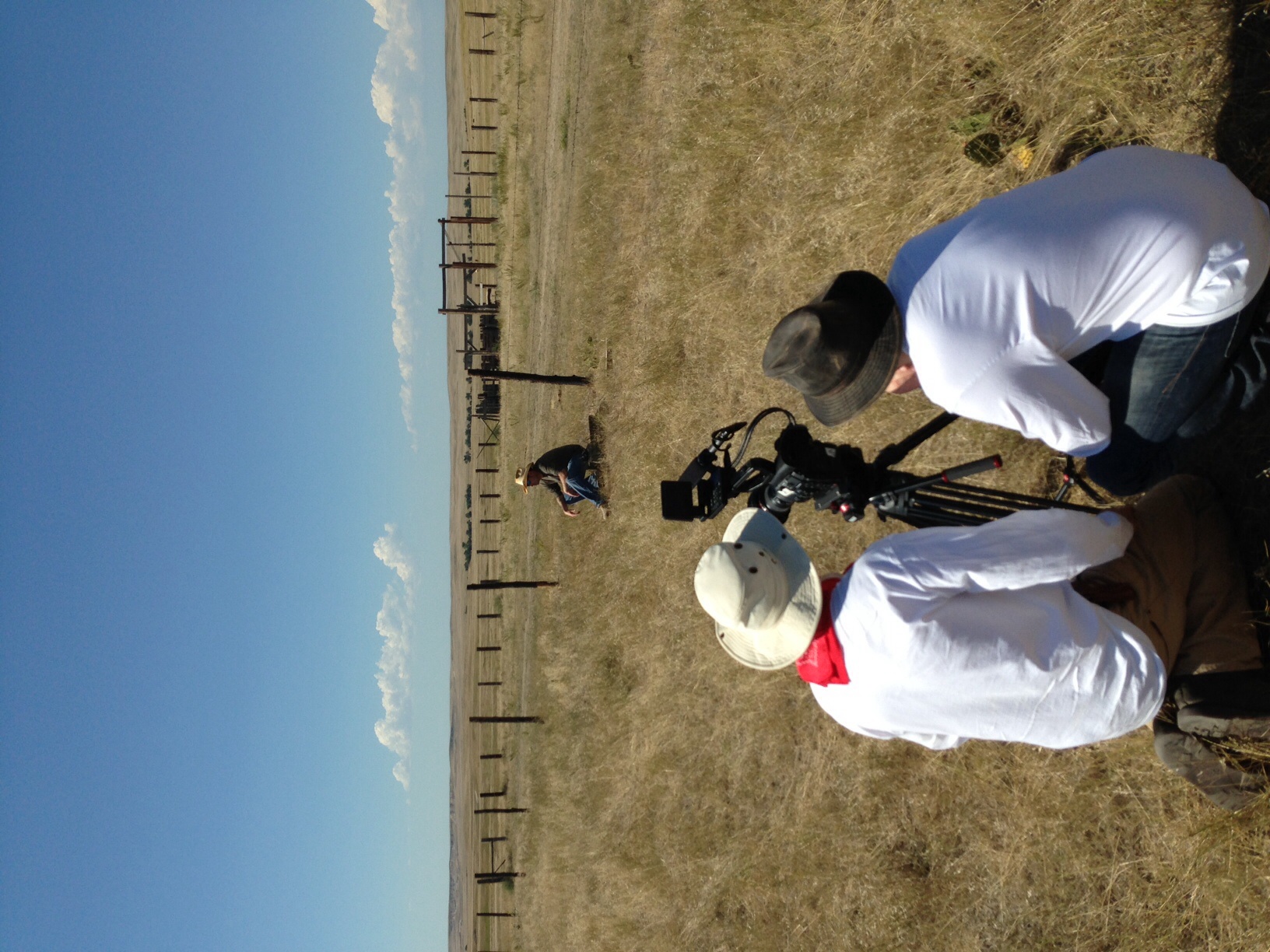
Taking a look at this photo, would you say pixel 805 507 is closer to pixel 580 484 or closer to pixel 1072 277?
pixel 580 484

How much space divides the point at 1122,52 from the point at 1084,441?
335cm

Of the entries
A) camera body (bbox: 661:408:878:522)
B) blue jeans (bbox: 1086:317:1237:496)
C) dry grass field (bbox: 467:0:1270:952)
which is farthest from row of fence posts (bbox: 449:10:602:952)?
blue jeans (bbox: 1086:317:1237:496)

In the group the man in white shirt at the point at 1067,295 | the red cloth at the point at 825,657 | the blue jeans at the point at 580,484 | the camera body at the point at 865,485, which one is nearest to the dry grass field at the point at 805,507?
the blue jeans at the point at 580,484

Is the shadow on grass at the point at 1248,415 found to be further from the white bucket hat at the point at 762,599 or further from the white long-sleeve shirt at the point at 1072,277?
the white bucket hat at the point at 762,599

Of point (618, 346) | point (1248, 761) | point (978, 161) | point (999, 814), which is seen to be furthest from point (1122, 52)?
point (618, 346)

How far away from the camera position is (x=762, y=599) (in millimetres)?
2826

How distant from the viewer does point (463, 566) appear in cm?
1934

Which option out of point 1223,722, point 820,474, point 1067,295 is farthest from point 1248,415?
point 820,474

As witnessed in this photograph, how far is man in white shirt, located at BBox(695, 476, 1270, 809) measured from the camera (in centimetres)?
260

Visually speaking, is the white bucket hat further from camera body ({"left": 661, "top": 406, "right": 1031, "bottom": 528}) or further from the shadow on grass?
the shadow on grass

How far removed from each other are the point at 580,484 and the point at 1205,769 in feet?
24.6

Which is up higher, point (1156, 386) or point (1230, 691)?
point (1156, 386)

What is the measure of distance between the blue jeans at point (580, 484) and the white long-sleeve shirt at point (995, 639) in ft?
23.9

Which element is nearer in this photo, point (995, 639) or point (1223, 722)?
point (995, 639)
